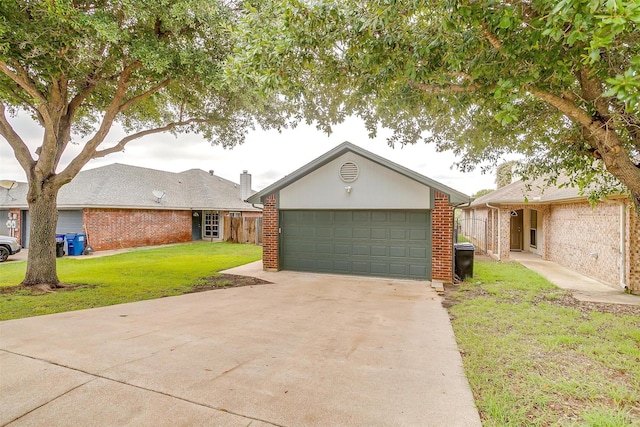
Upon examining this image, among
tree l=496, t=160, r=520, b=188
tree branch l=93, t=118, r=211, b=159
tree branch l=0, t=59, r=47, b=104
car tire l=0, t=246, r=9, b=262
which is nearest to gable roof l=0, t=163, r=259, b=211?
car tire l=0, t=246, r=9, b=262

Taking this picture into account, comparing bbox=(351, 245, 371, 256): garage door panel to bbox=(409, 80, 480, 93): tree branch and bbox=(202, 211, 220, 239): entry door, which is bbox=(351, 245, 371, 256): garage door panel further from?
bbox=(202, 211, 220, 239): entry door

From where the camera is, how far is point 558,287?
26.9 feet

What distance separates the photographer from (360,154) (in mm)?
9422

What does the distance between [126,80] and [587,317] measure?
1114cm

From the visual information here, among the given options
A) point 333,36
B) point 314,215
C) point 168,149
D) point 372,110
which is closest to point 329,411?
point 333,36

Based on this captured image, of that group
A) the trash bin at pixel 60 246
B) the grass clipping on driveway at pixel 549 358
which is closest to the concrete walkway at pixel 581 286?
the grass clipping on driveway at pixel 549 358

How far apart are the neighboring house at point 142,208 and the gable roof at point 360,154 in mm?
9253

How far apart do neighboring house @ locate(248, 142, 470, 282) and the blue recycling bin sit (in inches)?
392

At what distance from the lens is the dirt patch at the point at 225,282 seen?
8.43 meters

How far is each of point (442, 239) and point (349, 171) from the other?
336cm

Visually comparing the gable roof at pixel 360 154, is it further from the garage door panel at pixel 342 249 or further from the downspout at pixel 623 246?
the downspout at pixel 623 246

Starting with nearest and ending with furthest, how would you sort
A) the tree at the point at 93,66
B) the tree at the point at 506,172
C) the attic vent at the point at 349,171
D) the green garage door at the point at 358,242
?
the tree at the point at 93,66
the green garage door at the point at 358,242
the attic vent at the point at 349,171
the tree at the point at 506,172

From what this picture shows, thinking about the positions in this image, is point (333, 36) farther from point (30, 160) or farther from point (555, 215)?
point (555, 215)

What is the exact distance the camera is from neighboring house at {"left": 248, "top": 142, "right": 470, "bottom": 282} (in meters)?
8.86
